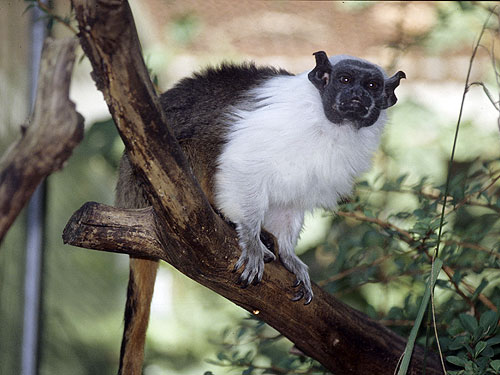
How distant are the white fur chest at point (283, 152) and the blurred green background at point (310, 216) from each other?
2.05 feet

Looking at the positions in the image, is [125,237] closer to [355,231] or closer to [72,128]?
[72,128]

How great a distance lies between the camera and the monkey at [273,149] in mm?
1779

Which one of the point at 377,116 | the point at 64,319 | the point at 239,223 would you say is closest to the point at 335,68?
the point at 377,116

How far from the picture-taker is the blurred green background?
2.60 meters

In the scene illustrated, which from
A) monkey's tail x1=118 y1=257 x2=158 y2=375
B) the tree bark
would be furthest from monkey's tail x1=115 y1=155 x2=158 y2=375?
the tree bark

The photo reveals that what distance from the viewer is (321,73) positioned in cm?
182

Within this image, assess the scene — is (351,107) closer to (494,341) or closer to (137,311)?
(494,341)

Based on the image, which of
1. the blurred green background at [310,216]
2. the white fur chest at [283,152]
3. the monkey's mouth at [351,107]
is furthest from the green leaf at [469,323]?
the blurred green background at [310,216]

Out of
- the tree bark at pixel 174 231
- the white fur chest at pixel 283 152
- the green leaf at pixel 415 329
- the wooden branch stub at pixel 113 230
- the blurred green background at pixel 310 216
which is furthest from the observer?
the blurred green background at pixel 310 216

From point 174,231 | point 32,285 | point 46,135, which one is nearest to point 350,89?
point 174,231

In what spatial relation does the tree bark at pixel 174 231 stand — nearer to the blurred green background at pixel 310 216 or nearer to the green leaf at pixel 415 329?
the green leaf at pixel 415 329

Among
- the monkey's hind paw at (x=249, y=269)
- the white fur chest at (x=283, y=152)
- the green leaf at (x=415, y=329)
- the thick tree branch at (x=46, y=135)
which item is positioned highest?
the white fur chest at (x=283, y=152)

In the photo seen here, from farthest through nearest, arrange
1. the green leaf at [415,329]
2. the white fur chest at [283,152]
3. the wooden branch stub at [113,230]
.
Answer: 1. the white fur chest at [283,152]
2. the wooden branch stub at [113,230]
3. the green leaf at [415,329]

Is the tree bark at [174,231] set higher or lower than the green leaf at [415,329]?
higher
